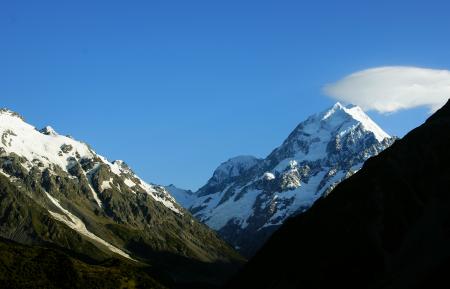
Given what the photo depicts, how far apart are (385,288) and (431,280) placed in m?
20.0

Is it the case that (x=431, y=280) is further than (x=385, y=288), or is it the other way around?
(x=385, y=288)

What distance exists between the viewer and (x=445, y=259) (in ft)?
630

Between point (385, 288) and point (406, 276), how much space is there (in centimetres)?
658

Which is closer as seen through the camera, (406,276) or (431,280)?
(431,280)

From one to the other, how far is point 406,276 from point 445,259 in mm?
12241

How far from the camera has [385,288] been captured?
19925cm

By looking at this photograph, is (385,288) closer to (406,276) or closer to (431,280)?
(406,276)

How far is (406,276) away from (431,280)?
1724 cm

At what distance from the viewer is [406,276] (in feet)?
652

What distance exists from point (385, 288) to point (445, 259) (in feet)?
60.2

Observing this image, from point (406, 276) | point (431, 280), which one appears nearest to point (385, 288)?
point (406, 276)

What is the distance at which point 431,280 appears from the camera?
596 feet
